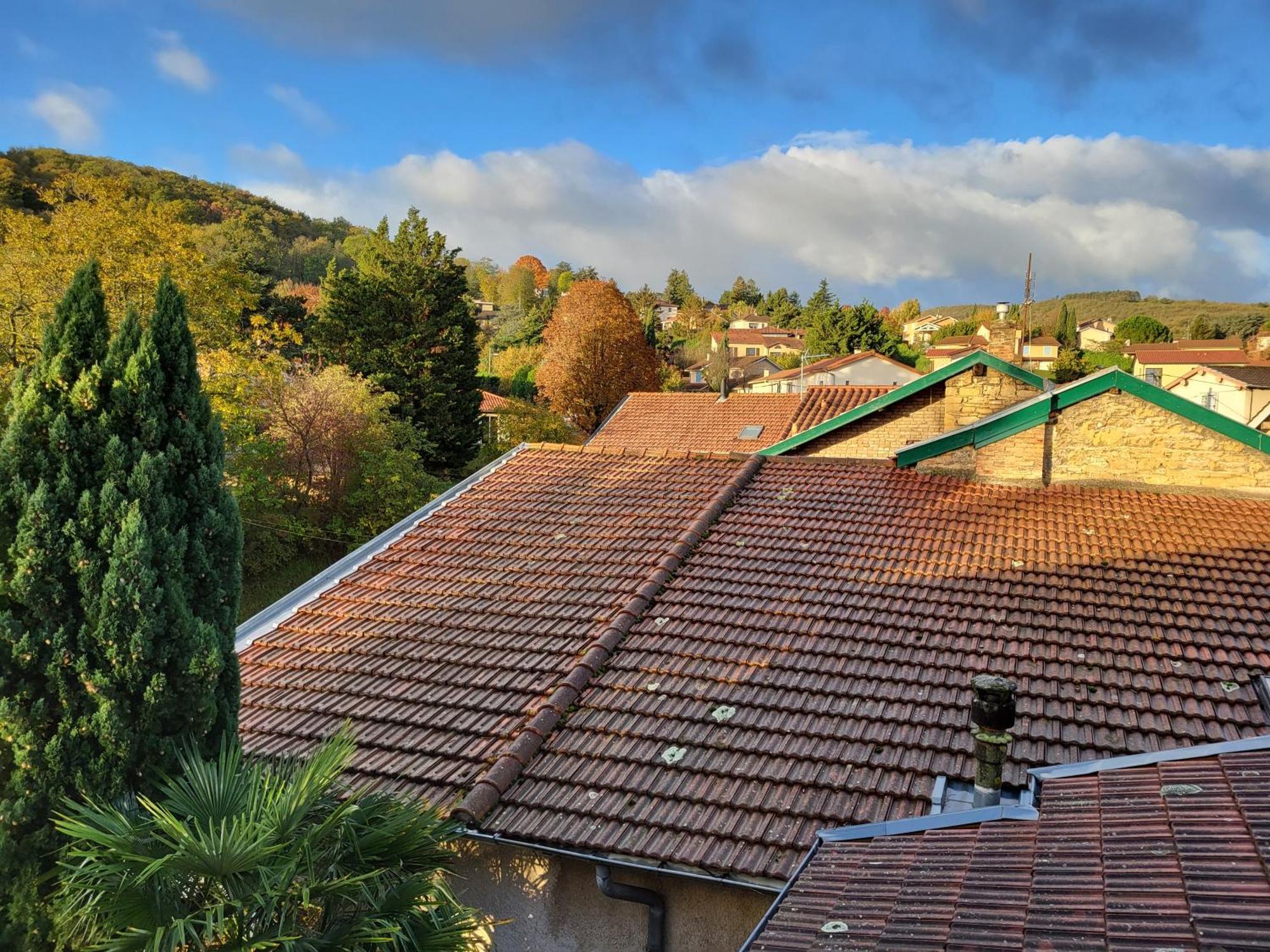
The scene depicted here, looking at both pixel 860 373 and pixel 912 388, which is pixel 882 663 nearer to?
pixel 912 388

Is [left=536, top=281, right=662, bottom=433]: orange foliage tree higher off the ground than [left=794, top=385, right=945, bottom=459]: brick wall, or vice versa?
[left=536, top=281, right=662, bottom=433]: orange foliage tree

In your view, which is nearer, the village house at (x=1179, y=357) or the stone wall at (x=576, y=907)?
the stone wall at (x=576, y=907)

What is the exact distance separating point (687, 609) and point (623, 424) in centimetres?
1915

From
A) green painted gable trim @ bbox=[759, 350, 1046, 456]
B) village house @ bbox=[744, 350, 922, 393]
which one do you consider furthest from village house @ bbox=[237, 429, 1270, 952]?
village house @ bbox=[744, 350, 922, 393]

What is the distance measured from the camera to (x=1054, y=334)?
8131cm

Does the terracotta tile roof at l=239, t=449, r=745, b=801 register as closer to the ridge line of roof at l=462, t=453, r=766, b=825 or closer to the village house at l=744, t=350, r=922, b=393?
the ridge line of roof at l=462, t=453, r=766, b=825

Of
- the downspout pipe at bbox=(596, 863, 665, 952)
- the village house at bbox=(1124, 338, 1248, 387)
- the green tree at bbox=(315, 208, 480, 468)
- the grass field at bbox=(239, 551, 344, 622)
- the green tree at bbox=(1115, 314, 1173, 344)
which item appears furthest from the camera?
the green tree at bbox=(1115, 314, 1173, 344)

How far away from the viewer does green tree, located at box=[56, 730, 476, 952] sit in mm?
4328

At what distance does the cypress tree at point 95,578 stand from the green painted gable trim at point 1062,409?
29.2 ft

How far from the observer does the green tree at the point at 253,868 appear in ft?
14.2

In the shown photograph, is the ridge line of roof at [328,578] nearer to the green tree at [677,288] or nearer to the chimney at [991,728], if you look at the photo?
the chimney at [991,728]

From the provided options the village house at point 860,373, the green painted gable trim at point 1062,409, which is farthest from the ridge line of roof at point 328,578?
the village house at point 860,373

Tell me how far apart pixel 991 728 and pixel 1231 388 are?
58.2 metres

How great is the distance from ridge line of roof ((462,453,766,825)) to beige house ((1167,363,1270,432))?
49.6m
